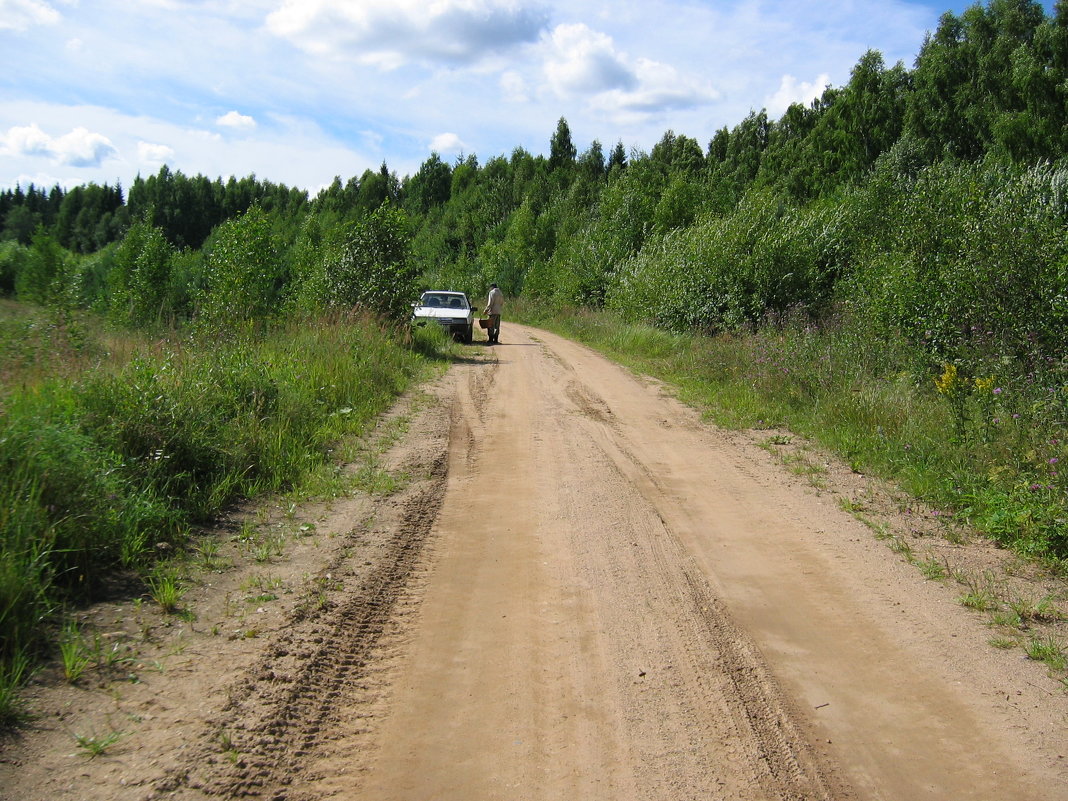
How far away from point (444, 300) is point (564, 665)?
68.8ft

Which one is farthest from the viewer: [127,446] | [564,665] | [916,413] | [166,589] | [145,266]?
[145,266]

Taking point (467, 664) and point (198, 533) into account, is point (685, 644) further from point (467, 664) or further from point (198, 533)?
point (198, 533)

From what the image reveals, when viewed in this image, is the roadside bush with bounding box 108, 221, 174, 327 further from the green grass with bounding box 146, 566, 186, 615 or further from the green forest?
the green grass with bounding box 146, 566, 186, 615

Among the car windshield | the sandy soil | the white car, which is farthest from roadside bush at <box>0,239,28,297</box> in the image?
the sandy soil

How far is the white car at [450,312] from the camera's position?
2284cm

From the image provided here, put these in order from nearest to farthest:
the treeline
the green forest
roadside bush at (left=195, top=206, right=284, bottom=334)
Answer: the green forest
the treeline
roadside bush at (left=195, top=206, right=284, bottom=334)

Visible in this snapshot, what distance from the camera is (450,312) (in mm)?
23359

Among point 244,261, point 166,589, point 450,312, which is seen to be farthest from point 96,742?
point 450,312

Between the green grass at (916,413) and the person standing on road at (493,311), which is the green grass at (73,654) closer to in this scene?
the green grass at (916,413)

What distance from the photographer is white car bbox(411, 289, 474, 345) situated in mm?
22844

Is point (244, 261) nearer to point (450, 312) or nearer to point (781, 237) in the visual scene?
point (450, 312)

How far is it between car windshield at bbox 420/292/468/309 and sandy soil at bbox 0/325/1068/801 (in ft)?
56.4

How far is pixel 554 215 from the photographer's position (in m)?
56.5

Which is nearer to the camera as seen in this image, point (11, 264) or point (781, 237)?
point (781, 237)
